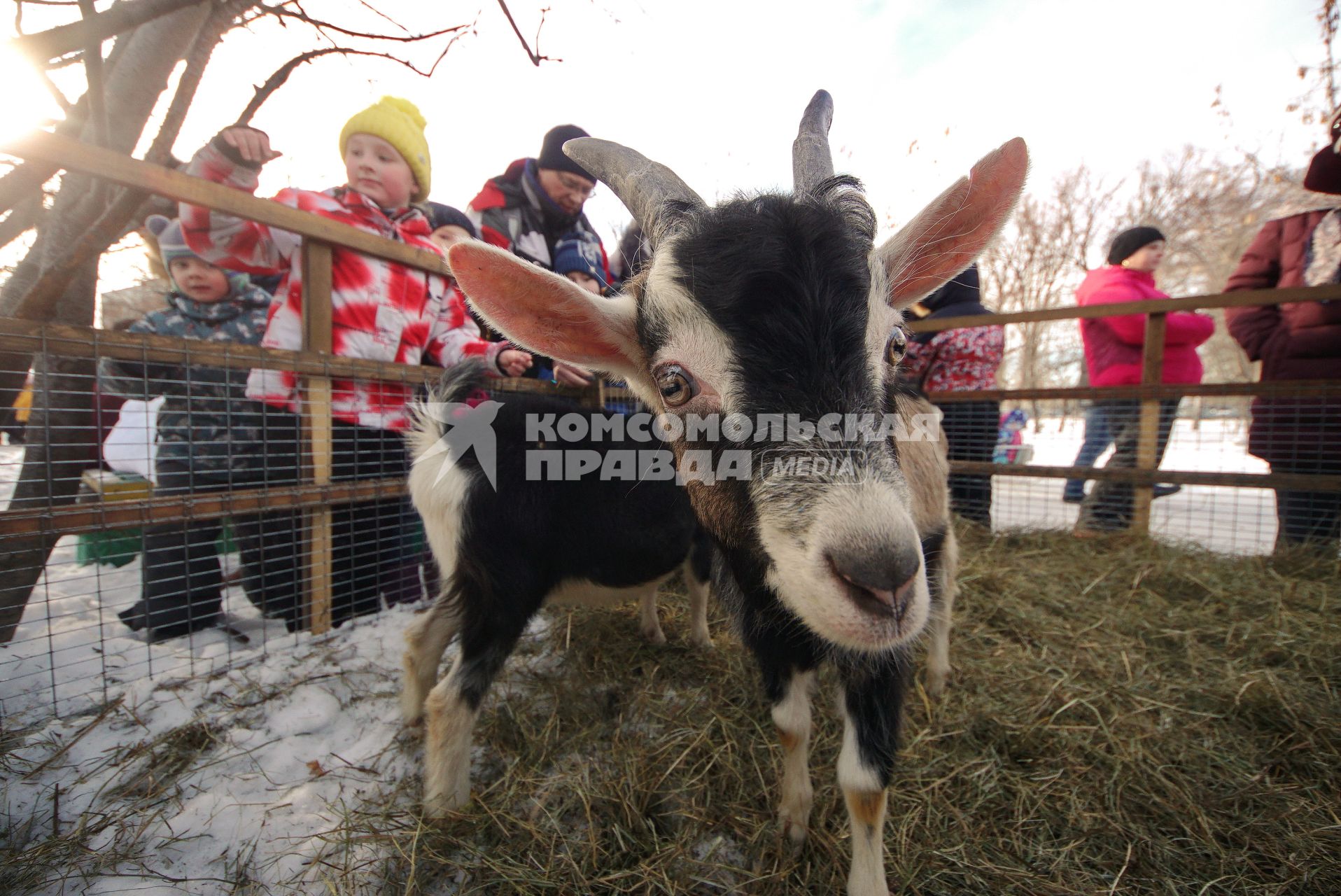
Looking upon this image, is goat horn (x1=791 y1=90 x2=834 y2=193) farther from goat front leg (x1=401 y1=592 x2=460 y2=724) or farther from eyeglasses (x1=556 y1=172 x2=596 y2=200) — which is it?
eyeglasses (x1=556 y1=172 x2=596 y2=200)

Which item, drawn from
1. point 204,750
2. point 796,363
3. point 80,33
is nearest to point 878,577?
point 796,363

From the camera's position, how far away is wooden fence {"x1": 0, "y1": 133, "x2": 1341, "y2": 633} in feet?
6.51

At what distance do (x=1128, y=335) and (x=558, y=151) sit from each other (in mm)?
5666

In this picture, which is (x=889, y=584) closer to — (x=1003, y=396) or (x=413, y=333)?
(x=413, y=333)

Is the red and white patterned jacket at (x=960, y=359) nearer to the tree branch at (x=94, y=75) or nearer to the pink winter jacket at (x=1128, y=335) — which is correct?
the pink winter jacket at (x=1128, y=335)

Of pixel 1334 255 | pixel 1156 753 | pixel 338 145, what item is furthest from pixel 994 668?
pixel 338 145

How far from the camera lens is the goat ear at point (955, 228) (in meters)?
1.66

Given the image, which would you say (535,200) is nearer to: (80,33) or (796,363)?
(80,33)

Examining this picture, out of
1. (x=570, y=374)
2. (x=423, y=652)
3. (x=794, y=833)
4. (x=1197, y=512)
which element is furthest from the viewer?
(x=1197, y=512)

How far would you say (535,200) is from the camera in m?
4.30

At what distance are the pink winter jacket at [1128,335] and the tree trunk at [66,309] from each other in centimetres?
726

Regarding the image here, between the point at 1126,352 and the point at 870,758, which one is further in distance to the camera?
the point at 1126,352

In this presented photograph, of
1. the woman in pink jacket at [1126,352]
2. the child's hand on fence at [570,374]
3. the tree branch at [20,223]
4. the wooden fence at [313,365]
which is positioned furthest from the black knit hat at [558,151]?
the woman in pink jacket at [1126,352]

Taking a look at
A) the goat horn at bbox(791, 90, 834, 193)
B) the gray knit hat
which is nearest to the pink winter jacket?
the goat horn at bbox(791, 90, 834, 193)
